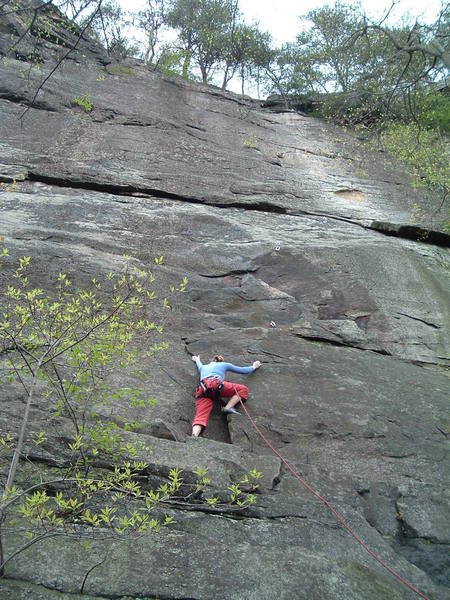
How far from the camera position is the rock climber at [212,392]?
22.4ft

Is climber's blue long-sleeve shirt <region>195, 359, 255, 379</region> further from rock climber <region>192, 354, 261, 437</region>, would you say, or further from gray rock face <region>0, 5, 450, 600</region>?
gray rock face <region>0, 5, 450, 600</region>

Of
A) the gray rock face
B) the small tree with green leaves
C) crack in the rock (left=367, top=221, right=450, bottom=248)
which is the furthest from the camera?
crack in the rock (left=367, top=221, right=450, bottom=248)

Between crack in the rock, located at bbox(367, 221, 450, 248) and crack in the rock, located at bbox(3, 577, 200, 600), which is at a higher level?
crack in the rock, located at bbox(367, 221, 450, 248)

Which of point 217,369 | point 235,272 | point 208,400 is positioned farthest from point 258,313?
point 208,400

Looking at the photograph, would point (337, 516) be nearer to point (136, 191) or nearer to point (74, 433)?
point (74, 433)

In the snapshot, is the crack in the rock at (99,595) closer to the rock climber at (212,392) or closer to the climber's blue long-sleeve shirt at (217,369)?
the rock climber at (212,392)

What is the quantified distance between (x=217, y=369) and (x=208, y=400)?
1.53 ft

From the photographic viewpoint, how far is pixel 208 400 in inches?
278

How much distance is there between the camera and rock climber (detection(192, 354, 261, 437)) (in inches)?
269

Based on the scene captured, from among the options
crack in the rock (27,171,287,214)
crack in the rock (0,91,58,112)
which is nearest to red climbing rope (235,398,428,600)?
crack in the rock (27,171,287,214)

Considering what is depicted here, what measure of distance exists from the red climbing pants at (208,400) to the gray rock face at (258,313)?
203 millimetres

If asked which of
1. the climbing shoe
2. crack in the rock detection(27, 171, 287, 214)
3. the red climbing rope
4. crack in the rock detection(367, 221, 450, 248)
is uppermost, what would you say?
crack in the rock detection(367, 221, 450, 248)

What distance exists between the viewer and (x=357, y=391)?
24.7 ft

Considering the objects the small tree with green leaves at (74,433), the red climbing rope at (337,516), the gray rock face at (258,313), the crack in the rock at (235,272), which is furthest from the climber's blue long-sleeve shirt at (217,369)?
the crack in the rock at (235,272)
